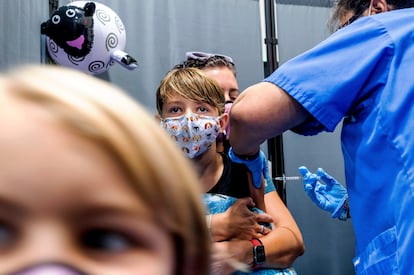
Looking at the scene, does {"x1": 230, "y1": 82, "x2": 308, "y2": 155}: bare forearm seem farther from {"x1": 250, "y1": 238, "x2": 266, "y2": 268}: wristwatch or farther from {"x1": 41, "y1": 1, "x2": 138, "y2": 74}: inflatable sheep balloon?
{"x1": 41, "y1": 1, "x2": 138, "y2": 74}: inflatable sheep balloon

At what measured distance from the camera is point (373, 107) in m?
0.91

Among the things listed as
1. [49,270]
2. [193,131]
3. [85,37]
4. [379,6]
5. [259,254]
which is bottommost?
[259,254]

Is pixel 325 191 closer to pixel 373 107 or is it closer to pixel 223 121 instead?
pixel 223 121

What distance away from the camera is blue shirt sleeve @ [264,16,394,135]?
904 millimetres

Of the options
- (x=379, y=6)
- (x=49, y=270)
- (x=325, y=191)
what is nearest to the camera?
(x=49, y=270)

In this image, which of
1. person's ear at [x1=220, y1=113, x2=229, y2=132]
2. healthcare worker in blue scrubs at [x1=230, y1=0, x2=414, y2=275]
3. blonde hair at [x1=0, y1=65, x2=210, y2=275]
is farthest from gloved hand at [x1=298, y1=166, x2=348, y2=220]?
blonde hair at [x1=0, y1=65, x2=210, y2=275]

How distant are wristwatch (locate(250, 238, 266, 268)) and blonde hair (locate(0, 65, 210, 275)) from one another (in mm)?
896

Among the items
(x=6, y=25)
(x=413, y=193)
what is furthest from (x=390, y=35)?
(x=6, y=25)

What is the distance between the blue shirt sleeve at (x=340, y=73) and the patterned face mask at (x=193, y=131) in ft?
1.46

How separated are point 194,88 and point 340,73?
54 cm

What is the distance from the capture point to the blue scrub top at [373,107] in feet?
2.84

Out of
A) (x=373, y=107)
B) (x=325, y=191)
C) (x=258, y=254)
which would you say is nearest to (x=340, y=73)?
(x=373, y=107)

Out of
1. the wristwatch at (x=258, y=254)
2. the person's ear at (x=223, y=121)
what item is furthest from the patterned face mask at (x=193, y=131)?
the wristwatch at (x=258, y=254)

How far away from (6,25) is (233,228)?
946mm
